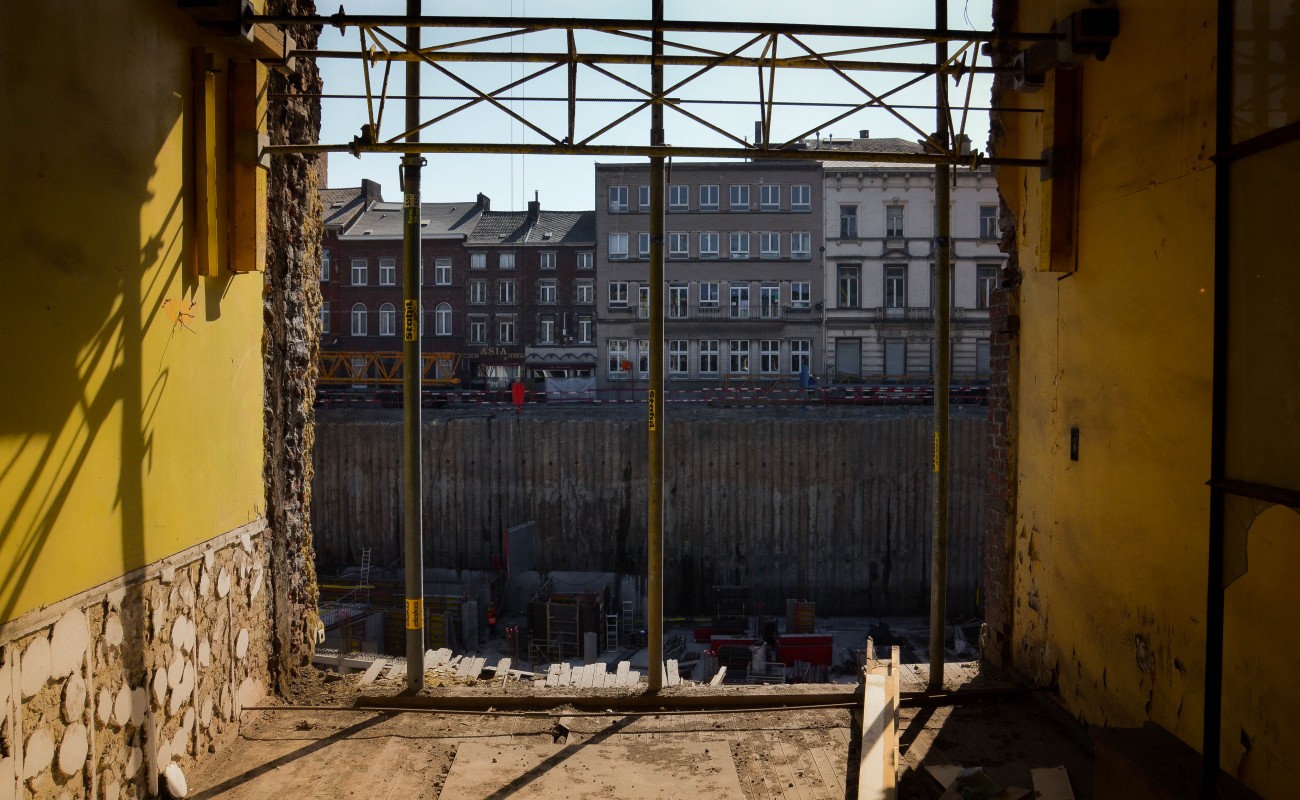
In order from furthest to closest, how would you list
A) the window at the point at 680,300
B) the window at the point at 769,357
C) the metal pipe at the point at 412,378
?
the window at the point at 769,357, the window at the point at 680,300, the metal pipe at the point at 412,378

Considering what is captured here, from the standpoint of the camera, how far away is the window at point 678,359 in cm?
3538

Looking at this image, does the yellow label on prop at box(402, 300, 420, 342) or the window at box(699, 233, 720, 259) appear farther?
the window at box(699, 233, 720, 259)

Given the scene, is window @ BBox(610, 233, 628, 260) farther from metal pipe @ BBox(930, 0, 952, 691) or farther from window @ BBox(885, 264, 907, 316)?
metal pipe @ BBox(930, 0, 952, 691)

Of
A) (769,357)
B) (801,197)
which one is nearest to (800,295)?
(769,357)

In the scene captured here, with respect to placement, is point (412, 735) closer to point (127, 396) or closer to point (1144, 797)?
point (127, 396)

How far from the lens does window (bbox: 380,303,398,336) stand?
3988cm

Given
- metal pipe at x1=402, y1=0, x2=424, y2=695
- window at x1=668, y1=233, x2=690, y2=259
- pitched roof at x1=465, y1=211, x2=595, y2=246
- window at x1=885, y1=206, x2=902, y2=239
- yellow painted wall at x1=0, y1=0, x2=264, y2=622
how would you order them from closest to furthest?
yellow painted wall at x1=0, y1=0, x2=264, y2=622
metal pipe at x1=402, y1=0, x2=424, y2=695
window at x1=885, y1=206, x2=902, y2=239
window at x1=668, y1=233, x2=690, y2=259
pitched roof at x1=465, y1=211, x2=595, y2=246

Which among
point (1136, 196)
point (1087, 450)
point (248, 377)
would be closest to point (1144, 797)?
point (1087, 450)

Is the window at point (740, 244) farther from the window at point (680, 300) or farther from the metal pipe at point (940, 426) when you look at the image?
the metal pipe at point (940, 426)

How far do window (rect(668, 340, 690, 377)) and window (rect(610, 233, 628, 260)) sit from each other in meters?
4.24

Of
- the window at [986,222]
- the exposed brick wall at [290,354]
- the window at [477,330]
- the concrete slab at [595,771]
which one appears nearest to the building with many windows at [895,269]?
the window at [986,222]

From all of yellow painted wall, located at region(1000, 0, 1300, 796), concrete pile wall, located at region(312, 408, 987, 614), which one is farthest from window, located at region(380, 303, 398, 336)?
yellow painted wall, located at region(1000, 0, 1300, 796)

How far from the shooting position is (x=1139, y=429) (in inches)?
175

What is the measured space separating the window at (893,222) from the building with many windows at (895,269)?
1.6 inches
